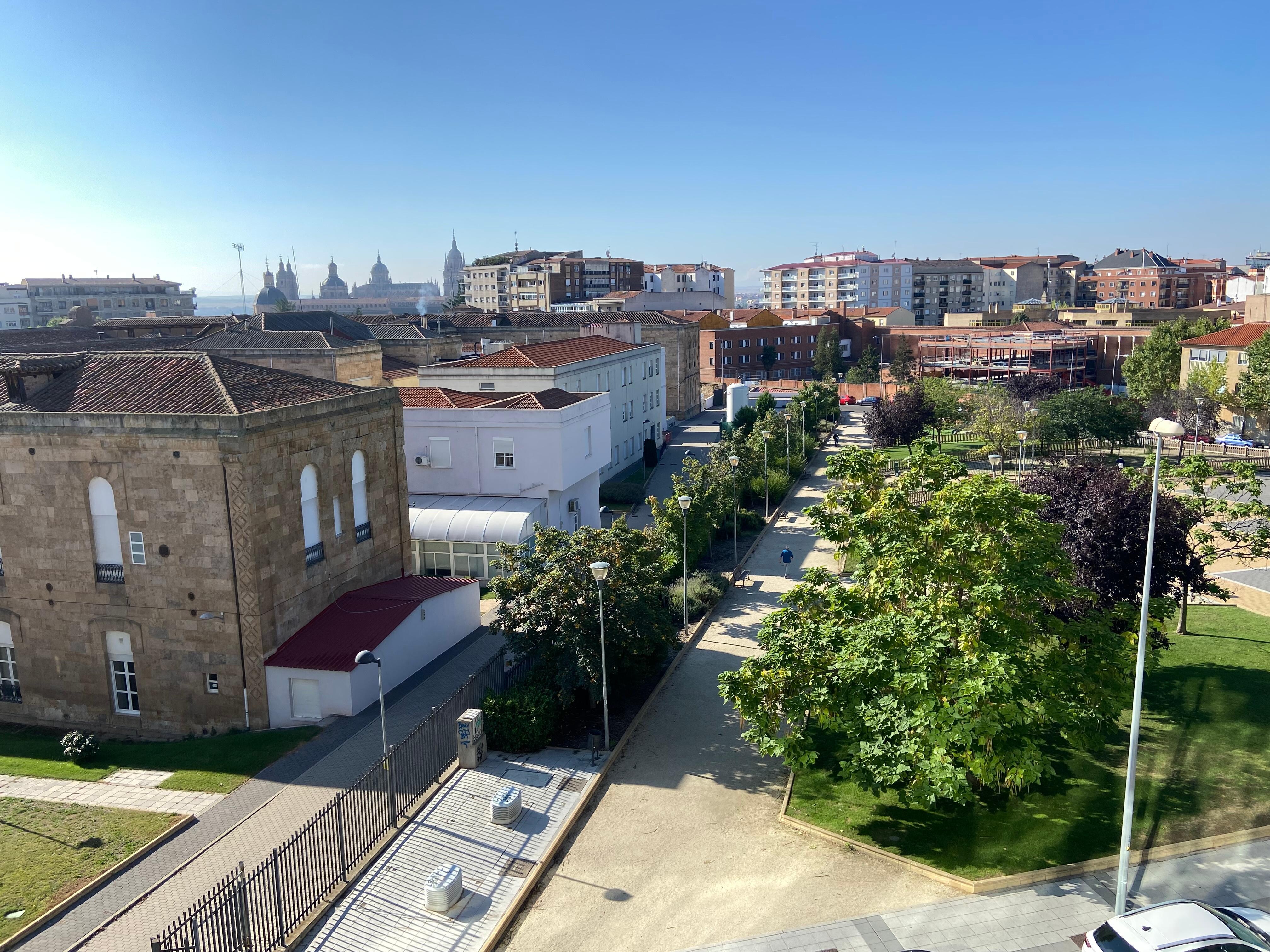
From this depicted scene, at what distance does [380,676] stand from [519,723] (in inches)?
147

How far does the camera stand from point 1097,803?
16.8 meters

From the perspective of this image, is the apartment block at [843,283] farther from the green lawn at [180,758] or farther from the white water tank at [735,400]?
the green lawn at [180,758]

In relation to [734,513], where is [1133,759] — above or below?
above

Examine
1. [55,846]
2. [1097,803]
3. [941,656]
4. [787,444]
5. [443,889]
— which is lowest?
[55,846]

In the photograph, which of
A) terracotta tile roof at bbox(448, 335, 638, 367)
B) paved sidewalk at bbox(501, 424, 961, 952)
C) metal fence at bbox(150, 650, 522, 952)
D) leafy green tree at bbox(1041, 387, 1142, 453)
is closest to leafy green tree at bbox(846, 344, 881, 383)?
leafy green tree at bbox(1041, 387, 1142, 453)

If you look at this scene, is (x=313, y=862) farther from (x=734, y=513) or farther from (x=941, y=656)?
(x=734, y=513)

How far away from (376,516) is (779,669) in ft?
46.2

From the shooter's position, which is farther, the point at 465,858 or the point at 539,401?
the point at 539,401

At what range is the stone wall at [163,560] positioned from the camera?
21.3m

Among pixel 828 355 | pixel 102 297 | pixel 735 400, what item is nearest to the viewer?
pixel 735 400

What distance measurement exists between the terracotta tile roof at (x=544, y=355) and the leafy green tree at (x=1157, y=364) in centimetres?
4234

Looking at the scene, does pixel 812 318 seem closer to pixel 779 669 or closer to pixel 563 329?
pixel 563 329

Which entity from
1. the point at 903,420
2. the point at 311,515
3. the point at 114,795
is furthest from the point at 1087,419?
the point at 114,795

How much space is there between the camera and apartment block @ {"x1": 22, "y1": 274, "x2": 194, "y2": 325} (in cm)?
15288
